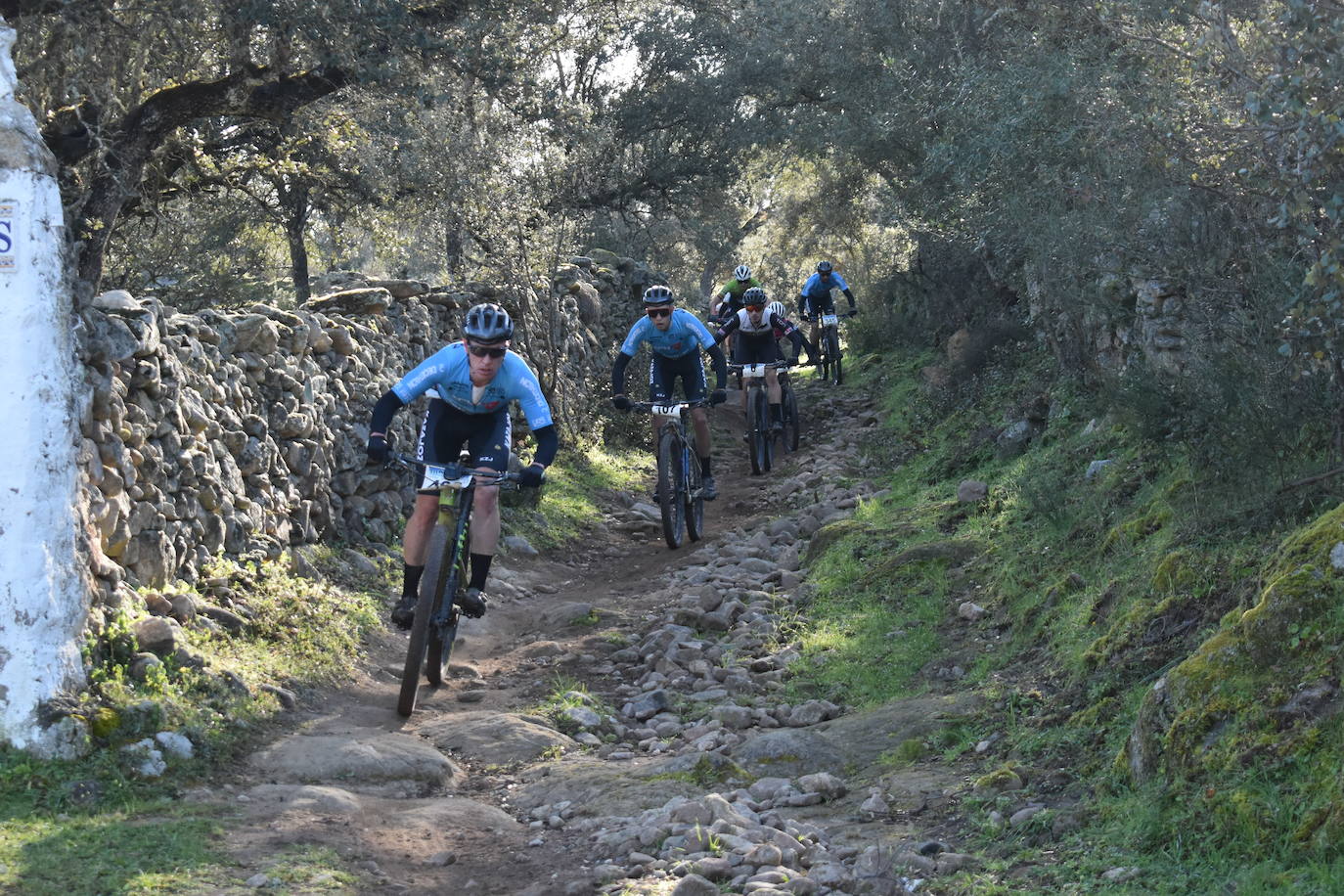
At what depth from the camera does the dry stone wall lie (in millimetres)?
6539

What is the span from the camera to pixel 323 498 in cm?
933

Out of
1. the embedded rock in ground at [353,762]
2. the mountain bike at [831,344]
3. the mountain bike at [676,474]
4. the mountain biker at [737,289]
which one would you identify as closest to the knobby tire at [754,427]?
the mountain biker at [737,289]

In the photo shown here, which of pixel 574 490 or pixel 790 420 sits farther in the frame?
pixel 790 420

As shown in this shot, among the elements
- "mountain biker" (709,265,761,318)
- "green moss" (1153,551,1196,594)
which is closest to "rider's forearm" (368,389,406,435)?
"green moss" (1153,551,1196,594)

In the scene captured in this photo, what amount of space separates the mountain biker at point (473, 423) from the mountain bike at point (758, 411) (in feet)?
21.3

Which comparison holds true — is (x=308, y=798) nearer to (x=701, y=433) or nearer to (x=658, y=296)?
(x=658, y=296)

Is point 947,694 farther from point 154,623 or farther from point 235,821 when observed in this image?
point 154,623

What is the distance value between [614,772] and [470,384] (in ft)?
9.17

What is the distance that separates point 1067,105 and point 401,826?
837 centimetres

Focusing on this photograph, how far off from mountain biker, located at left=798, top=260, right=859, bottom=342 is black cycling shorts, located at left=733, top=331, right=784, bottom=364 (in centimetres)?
480

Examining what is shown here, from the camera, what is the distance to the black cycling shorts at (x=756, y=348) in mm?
14344

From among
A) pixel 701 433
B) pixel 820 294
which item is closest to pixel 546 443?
pixel 701 433

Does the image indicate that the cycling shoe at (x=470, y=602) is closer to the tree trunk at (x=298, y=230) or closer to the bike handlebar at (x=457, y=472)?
the bike handlebar at (x=457, y=472)

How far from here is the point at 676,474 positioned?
11.2 metres
